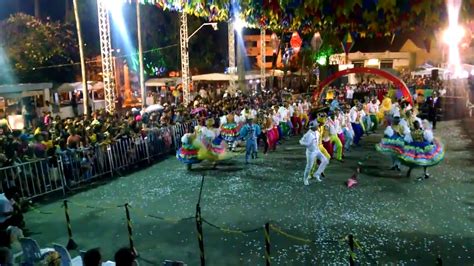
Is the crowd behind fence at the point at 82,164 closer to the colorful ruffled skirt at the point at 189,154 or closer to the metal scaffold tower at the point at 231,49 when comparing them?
the colorful ruffled skirt at the point at 189,154

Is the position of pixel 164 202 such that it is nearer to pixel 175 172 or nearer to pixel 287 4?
pixel 175 172

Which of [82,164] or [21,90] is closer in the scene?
[82,164]

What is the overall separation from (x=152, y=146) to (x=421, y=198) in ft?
28.1

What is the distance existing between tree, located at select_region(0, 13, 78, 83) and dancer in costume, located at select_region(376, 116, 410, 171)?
21.9m

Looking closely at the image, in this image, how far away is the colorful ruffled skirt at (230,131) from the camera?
15.8m

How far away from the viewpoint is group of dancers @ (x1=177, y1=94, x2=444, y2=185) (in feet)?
37.4

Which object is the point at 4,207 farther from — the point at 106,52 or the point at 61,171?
the point at 106,52

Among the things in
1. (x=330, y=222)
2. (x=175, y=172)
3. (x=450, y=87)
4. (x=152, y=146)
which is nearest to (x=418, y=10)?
(x=330, y=222)

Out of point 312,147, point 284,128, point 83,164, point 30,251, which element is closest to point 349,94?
point 284,128

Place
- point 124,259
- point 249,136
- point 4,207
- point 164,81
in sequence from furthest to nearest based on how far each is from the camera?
point 164,81
point 249,136
point 4,207
point 124,259

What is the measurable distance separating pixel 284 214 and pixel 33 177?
6115 mm

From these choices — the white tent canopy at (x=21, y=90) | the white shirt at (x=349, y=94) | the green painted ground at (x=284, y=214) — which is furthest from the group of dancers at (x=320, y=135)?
the white tent canopy at (x=21, y=90)

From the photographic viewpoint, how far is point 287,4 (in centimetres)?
422

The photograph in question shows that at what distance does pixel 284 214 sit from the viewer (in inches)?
367
